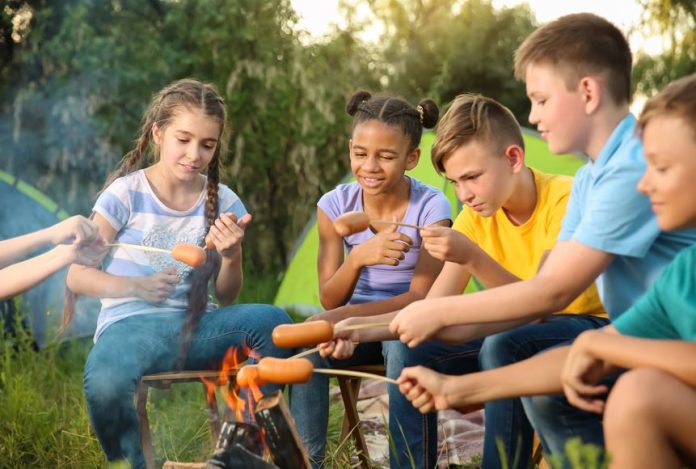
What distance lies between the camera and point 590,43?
2.48 meters

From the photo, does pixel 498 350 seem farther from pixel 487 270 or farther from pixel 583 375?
pixel 583 375

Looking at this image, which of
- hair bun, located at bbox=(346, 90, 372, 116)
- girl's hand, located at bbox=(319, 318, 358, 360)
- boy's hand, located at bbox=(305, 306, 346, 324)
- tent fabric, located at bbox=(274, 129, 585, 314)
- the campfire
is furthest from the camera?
tent fabric, located at bbox=(274, 129, 585, 314)

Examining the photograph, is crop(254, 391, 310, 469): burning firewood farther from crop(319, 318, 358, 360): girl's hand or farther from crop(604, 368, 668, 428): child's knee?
crop(604, 368, 668, 428): child's knee

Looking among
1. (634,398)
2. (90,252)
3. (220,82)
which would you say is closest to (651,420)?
(634,398)

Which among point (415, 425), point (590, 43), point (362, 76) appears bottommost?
point (415, 425)

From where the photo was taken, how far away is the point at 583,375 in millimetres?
2084

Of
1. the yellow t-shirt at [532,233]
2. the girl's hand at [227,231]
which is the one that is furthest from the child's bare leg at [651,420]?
the girl's hand at [227,231]

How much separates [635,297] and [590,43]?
2.07 ft

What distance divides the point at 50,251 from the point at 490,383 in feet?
4.99

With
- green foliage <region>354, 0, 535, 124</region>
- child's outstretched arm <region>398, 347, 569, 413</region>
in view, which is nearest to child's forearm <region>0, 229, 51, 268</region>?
child's outstretched arm <region>398, 347, 569, 413</region>

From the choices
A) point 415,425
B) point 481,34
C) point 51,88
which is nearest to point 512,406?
point 415,425

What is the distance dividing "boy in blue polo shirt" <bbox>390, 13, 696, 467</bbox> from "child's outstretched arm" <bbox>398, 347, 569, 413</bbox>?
0.01 m

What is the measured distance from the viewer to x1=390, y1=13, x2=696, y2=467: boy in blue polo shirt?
88.7 inches

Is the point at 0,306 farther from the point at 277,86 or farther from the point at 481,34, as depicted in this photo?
the point at 481,34
